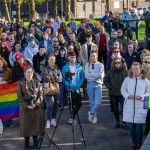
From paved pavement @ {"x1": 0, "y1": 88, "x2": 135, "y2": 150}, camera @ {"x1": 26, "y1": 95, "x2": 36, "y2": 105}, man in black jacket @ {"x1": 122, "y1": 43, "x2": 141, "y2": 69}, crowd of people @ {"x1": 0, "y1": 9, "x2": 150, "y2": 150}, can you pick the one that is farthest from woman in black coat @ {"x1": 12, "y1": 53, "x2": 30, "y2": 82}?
man in black jacket @ {"x1": 122, "y1": 43, "x2": 141, "y2": 69}

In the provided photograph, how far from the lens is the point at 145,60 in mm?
11289

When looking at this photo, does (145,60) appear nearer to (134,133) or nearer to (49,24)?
(134,133)

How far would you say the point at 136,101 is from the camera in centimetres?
981

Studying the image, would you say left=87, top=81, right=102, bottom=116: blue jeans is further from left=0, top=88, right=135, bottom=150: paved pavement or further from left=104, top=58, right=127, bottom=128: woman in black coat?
left=104, top=58, right=127, bottom=128: woman in black coat

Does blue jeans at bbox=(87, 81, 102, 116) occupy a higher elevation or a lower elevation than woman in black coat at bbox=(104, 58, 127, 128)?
lower

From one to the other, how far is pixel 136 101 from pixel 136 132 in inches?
26.3

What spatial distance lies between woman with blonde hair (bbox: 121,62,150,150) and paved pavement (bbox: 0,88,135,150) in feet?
2.14

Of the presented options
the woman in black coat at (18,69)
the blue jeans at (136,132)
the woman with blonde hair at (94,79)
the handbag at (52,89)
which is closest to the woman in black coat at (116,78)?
the woman with blonde hair at (94,79)

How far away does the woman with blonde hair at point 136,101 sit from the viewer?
32.0 ft

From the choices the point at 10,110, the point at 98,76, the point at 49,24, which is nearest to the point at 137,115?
the point at 98,76

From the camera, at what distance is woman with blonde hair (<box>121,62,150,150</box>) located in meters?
9.76

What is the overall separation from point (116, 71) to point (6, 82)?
9.92 ft

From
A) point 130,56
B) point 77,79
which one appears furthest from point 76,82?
point 130,56

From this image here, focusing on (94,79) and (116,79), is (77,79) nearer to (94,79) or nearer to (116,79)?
(94,79)
